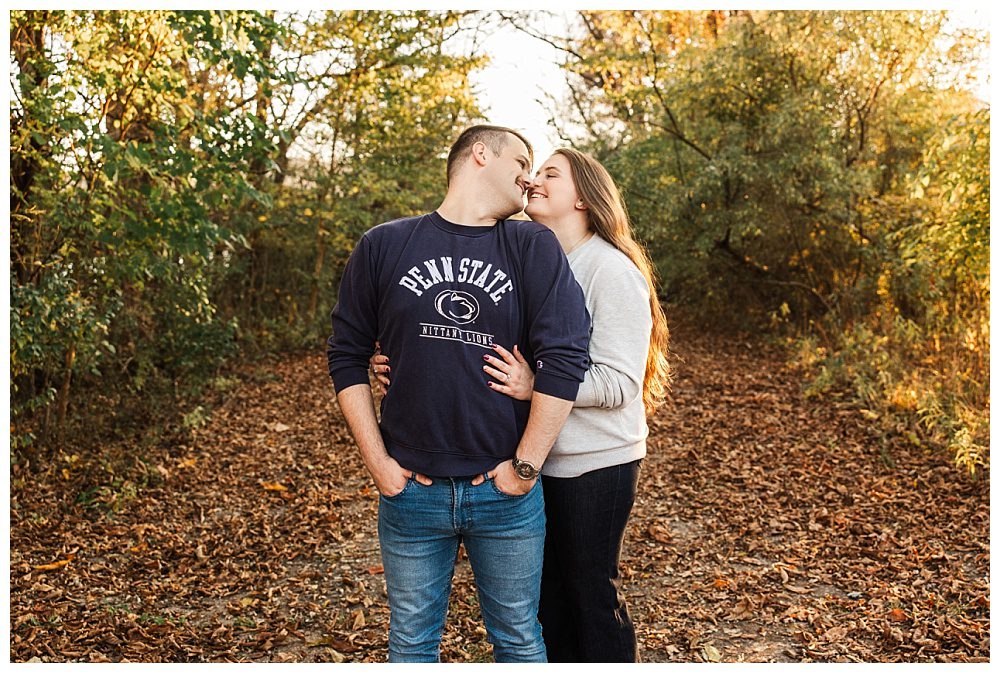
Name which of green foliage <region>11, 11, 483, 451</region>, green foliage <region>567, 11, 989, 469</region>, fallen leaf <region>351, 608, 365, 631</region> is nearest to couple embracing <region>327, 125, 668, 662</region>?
fallen leaf <region>351, 608, 365, 631</region>

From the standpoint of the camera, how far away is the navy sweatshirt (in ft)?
6.80

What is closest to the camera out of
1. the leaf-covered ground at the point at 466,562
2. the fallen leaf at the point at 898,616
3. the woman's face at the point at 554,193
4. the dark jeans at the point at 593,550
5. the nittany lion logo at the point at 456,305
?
the nittany lion logo at the point at 456,305

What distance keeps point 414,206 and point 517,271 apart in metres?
9.52

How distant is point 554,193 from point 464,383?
0.72 m

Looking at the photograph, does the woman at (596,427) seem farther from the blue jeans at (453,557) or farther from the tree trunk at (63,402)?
the tree trunk at (63,402)

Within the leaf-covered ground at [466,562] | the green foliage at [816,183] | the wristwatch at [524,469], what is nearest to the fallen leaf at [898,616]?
the leaf-covered ground at [466,562]

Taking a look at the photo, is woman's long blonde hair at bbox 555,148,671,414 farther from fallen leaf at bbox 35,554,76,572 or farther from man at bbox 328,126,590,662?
fallen leaf at bbox 35,554,76,572

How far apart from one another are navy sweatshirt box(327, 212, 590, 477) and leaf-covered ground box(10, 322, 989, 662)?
1.77 m

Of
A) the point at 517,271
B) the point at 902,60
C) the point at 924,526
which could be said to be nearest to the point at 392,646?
the point at 517,271

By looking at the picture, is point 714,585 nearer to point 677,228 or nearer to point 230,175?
point 230,175

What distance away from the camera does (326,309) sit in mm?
11859

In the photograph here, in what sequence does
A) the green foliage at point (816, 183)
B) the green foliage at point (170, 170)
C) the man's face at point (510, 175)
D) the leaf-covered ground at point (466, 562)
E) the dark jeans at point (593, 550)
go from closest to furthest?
the man's face at point (510, 175) < the dark jeans at point (593, 550) < the leaf-covered ground at point (466, 562) < the green foliage at point (170, 170) < the green foliage at point (816, 183)

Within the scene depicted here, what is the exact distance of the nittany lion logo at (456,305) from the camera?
206cm

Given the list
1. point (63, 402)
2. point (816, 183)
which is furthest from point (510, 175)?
point (816, 183)
